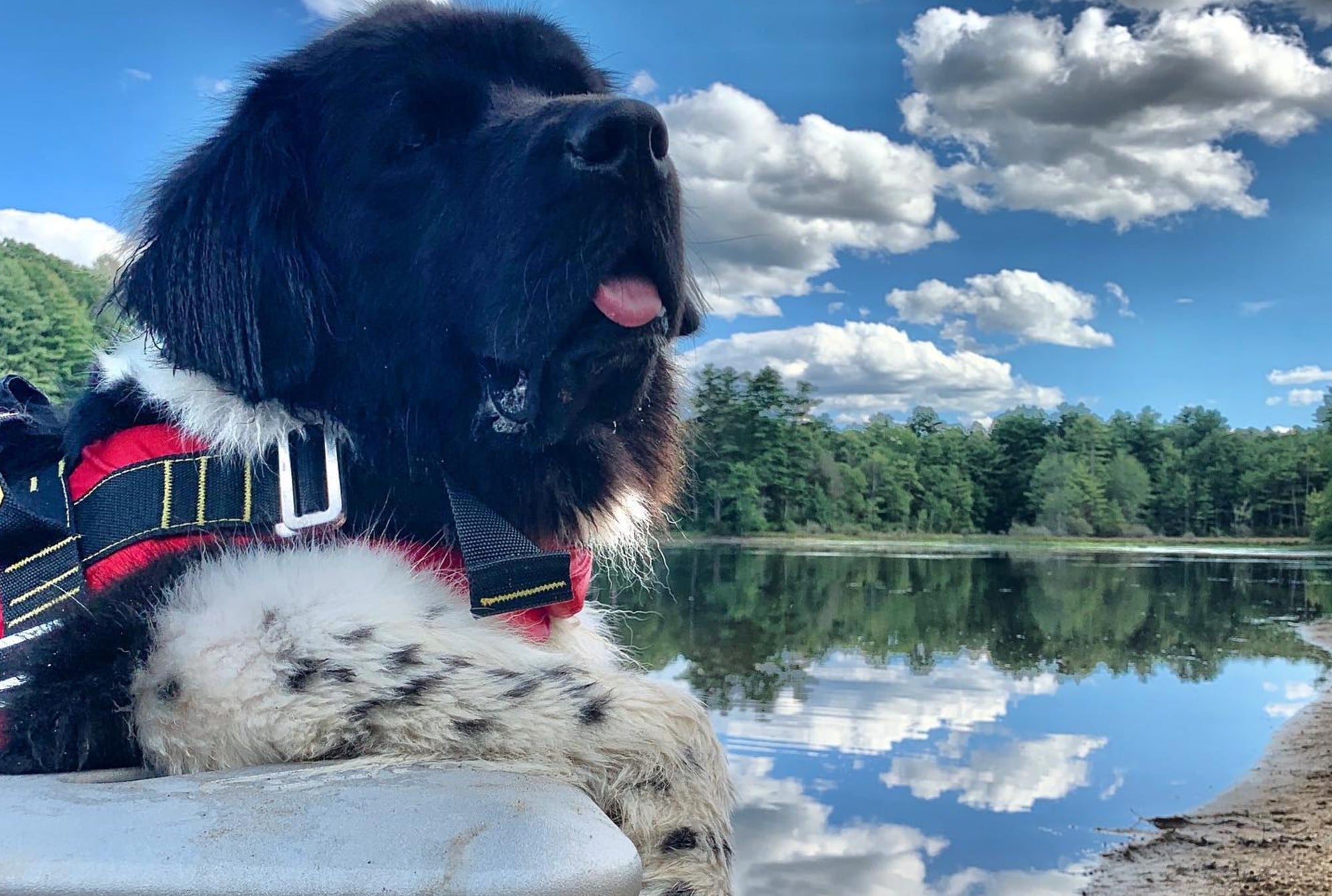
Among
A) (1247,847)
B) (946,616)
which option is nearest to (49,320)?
(1247,847)

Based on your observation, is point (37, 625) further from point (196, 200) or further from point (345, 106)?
point (345, 106)

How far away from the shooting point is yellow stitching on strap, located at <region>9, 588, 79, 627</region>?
62.7 inches

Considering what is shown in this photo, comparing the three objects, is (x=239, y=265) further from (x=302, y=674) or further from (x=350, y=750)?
(x=350, y=750)

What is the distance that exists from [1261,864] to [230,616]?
13972 mm

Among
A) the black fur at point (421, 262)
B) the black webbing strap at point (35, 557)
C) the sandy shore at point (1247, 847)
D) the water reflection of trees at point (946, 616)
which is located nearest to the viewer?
the black webbing strap at point (35, 557)

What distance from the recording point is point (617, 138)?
1728 mm

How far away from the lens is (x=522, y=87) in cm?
228

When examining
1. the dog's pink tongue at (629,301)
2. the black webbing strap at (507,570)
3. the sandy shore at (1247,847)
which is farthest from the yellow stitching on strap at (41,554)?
the sandy shore at (1247,847)

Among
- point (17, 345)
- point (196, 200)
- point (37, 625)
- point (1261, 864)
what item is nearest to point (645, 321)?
point (196, 200)

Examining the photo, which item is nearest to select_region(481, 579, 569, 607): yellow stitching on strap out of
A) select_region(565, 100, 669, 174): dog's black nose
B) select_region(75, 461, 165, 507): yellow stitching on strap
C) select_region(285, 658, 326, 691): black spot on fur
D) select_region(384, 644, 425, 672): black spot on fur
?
select_region(384, 644, 425, 672): black spot on fur

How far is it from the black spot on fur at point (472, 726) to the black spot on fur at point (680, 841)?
312mm

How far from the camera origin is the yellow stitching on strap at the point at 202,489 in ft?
5.48

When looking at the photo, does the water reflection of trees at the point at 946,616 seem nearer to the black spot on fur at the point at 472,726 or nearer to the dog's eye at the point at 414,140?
the dog's eye at the point at 414,140

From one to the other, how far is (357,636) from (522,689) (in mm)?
269
